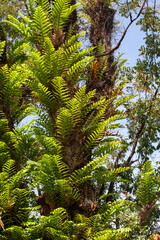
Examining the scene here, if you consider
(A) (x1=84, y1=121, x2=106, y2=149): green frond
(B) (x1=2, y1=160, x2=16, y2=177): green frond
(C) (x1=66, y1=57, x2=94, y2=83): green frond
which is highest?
(C) (x1=66, y1=57, x2=94, y2=83): green frond

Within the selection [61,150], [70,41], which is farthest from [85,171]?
[70,41]

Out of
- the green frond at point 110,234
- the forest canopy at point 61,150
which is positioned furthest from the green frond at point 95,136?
the green frond at point 110,234

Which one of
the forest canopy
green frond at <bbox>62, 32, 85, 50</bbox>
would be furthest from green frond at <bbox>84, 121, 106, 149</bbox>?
green frond at <bbox>62, 32, 85, 50</bbox>

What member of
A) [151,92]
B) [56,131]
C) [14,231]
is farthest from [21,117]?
[151,92]

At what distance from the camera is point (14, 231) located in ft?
10.3

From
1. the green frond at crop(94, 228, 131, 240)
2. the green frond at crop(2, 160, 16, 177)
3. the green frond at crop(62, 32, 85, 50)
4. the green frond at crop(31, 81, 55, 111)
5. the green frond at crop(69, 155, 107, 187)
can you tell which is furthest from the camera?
the green frond at crop(62, 32, 85, 50)

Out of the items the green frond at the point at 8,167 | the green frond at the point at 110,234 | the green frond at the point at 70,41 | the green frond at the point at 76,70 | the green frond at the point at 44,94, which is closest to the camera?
the green frond at the point at 110,234

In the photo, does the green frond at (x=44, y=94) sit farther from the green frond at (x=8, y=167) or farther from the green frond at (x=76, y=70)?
the green frond at (x=8, y=167)

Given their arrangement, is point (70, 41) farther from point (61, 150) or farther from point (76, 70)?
point (61, 150)

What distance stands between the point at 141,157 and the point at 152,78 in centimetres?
161

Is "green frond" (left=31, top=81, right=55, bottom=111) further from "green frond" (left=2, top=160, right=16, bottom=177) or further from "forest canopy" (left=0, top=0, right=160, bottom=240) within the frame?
"green frond" (left=2, top=160, right=16, bottom=177)

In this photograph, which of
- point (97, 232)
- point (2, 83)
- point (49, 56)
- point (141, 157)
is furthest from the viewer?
point (141, 157)

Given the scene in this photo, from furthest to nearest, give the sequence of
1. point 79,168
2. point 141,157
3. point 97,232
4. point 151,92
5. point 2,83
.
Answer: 1. point 151,92
2. point 141,157
3. point 2,83
4. point 79,168
5. point 97,232

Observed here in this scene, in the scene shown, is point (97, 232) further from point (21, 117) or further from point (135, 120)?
point (135, 120)
